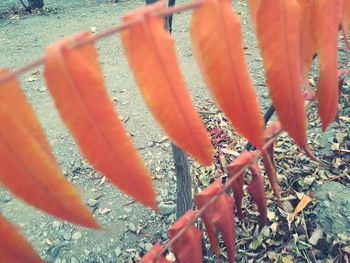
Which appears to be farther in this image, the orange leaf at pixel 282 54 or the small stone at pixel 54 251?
the small stone at pixel 54 251

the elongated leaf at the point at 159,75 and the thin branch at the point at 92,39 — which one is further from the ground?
the thin branch at the point at 92,39

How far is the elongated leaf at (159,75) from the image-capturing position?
469mm

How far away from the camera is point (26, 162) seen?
446 mm

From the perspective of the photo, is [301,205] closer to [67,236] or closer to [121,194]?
[121,194]

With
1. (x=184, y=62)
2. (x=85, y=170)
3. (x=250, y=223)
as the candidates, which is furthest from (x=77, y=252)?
(x=184, y=62)

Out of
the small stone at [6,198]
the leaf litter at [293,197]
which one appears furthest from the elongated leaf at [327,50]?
the small stone at [6,198]

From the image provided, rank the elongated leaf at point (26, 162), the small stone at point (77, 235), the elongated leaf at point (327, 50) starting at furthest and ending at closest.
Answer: the small stone at point (77, 235)
the elongated leaf at point (327, 50)
the elongated leaf at point (26, 162)

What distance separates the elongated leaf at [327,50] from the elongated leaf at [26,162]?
1.41 feet

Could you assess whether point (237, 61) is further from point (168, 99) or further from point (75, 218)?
point (75, 218)

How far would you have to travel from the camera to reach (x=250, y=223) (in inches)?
68.4

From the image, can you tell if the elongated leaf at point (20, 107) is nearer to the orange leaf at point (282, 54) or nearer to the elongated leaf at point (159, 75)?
the elongated leaf at point (159, 75)

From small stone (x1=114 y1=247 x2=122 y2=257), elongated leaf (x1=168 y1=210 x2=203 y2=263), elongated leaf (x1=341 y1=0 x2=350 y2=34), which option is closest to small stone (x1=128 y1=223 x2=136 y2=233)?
small stone (x1=114 y1=247 x2=122 y2=257)

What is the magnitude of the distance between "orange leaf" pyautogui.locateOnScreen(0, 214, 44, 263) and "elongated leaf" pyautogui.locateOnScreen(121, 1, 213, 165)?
0.26 m

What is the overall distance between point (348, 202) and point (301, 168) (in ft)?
1.16
